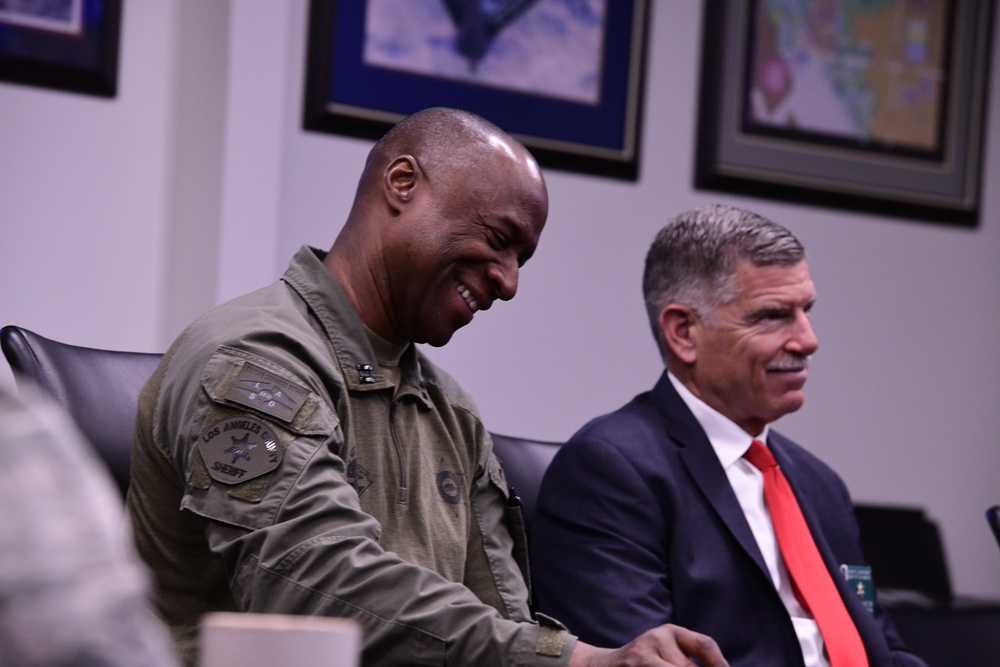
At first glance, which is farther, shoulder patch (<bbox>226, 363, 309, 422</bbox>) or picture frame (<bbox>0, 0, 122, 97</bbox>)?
picture frame (<bbox>0, 0, 122, 97</bbox>)

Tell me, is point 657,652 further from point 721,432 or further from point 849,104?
point 849,104

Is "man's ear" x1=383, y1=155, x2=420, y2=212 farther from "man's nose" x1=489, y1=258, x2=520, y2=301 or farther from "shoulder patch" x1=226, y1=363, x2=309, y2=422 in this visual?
"shoulder patch" x1=226, y1=363, x2=309, y2=422

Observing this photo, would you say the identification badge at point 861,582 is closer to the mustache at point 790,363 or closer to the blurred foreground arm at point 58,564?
the mustache at point 790,363

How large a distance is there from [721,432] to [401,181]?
0.74 meters

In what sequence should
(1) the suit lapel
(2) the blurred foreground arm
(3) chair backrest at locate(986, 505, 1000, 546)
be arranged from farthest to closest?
(3) chair backrest at locate(986, 505, 1000, 546) → (1) the suit lapel → (2) the blurred foreground arm

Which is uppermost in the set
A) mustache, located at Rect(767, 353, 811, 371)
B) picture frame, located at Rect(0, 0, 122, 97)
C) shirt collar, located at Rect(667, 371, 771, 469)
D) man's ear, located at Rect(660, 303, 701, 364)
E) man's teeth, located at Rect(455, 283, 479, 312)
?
picture frame, located at Rect(0, 0, 122, 97)

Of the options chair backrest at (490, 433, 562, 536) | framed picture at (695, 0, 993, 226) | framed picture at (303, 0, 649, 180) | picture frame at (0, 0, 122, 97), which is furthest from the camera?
framed picture at (695, 0, 993, 226)

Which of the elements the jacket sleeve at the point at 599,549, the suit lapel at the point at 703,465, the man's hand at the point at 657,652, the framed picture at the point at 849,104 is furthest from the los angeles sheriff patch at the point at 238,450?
the framed picture at the point at 849,104

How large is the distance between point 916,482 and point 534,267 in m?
1.27

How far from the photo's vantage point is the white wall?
9.25 feet

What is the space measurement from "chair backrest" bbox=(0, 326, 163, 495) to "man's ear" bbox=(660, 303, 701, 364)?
3.00 ft

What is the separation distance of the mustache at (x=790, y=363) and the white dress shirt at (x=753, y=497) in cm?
12

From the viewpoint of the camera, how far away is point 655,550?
2.03 metres

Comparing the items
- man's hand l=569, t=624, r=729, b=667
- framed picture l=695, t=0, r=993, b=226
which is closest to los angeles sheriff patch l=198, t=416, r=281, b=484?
man's hand l=569, t=624, r=729, b=667
